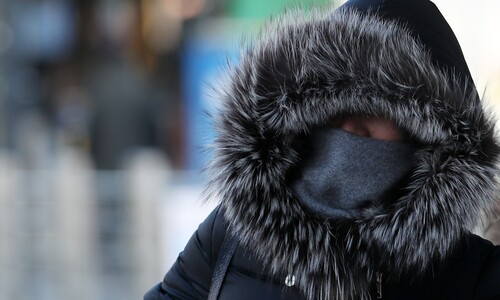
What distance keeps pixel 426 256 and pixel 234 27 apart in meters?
5.27

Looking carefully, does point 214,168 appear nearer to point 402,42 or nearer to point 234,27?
point 402,42

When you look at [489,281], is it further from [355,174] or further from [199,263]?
[199,263]

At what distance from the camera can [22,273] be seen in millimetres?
5656

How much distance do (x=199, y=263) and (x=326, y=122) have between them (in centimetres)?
48

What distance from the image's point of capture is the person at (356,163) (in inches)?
71.8

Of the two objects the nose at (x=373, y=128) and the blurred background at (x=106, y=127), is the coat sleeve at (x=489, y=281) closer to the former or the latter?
the nose at (x=373, y=128)

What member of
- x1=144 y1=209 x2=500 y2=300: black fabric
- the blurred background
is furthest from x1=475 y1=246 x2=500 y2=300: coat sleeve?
the blurred background

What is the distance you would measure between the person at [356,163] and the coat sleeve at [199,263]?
0.20 ft

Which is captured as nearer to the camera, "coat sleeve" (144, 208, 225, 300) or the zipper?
the zipper

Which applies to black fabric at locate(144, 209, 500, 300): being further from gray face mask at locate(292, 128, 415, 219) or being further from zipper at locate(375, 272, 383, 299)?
gray face mask at locate(292, 128, 415, 219)

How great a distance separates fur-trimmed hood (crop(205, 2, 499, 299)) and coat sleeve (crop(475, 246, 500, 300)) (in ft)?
0.32

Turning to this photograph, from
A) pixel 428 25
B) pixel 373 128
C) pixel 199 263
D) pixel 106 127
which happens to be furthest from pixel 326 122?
pixel 106 127

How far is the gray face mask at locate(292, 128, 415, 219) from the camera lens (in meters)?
1.87

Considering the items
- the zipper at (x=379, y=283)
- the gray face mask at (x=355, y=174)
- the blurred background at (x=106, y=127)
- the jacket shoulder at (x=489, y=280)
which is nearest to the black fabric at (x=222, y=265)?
the gray face mask at (x=355, y=174)
